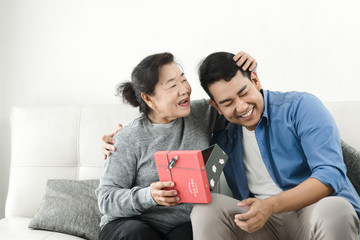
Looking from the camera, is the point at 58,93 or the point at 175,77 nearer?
the point at 175,77

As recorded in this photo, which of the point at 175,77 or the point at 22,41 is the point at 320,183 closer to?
the point at 175,77

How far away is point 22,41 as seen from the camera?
235 centimetres

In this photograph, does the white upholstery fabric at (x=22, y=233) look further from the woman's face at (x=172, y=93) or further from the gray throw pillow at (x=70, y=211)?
the woman's face at (x=172, y=93)

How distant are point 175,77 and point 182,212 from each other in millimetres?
558

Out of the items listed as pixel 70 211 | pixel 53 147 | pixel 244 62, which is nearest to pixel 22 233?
pixel 70 211

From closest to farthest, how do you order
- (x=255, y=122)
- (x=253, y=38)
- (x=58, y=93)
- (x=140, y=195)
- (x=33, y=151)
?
(x=140, y=195), (x=255, y=122), (x=33, y=151), (x=253, y=38), (x=58, y=93)

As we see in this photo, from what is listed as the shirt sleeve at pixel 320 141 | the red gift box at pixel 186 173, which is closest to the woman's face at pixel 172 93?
the red gift box at pixel 186 173

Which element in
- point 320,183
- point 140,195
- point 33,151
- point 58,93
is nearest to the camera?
point 320,183

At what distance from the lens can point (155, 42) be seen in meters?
2.21

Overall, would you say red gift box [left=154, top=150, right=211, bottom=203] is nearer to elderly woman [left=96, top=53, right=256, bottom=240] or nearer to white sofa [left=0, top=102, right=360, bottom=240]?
elderly woman [left=96, top=53, right=256, bottom=240]

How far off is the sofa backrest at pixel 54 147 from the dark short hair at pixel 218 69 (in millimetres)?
597

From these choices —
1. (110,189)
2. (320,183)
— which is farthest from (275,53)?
(110,189)

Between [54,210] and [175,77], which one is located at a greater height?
[175,77]

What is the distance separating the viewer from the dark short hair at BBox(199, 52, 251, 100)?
1408 mm
